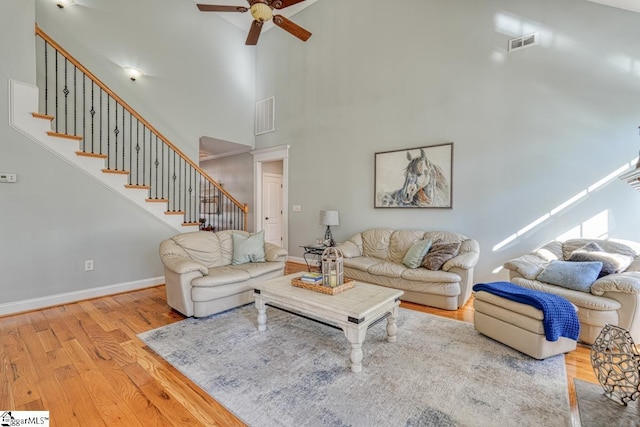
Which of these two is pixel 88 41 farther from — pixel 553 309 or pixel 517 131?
pixel 553 309

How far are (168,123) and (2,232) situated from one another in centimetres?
295

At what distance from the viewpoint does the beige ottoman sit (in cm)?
220

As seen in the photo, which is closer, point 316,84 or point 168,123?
point 168,123

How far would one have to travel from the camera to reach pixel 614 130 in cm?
312

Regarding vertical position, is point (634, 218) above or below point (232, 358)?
above

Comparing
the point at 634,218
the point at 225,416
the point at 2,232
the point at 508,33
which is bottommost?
the point at 225,416

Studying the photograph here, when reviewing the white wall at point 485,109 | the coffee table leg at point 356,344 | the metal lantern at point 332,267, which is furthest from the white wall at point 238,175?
the coffee table leg at point 356,344

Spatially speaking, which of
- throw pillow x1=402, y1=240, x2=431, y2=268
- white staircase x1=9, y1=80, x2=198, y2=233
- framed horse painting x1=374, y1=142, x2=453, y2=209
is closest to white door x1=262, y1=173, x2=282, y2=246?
white staircase x1=9, y1=80, x2=198, y2=233

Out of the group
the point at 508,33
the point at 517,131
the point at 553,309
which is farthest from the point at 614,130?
the point at 553,309

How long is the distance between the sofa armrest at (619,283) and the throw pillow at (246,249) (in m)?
3.59

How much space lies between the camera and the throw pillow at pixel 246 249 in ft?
12.3

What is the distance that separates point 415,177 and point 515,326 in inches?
101

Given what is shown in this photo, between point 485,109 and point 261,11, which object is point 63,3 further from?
point 485,109

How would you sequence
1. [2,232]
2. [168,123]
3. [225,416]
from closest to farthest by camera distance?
[225,416] < [2,232] < [168,123]
